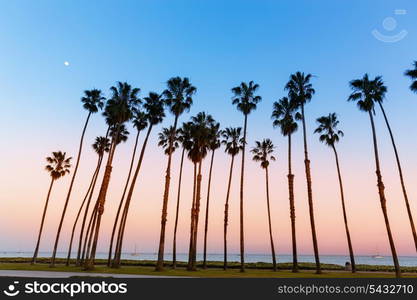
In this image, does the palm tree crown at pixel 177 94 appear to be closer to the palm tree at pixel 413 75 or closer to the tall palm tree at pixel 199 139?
the tall palm tree at pixel 199 139

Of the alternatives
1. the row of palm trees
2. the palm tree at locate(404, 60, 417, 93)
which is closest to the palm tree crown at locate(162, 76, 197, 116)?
the row of palm trees

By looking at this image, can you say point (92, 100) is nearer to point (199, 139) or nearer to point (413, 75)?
point (199, 139)

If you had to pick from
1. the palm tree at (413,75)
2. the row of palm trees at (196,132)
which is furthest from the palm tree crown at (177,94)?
the palm tree at (413,75)

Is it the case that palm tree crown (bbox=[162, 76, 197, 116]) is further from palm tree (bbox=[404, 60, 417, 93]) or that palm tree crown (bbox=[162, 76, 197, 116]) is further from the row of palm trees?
palm tree (bbox=[404, 60, 417, 93])

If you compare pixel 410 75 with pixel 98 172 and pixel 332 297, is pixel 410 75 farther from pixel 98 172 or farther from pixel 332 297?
pixel 98 172

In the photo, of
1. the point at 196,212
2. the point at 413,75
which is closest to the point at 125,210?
the point at 196,212

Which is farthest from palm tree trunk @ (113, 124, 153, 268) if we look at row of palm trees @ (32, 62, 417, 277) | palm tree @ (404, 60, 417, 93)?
palm tree @ (404, 60, 417, 93)

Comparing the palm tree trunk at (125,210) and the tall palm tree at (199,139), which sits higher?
the tall palm tree at (199,139)

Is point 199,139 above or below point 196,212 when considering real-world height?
above

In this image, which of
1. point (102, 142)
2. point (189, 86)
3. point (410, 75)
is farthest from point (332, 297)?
point (102, 142)

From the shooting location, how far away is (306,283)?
13000 millimetres

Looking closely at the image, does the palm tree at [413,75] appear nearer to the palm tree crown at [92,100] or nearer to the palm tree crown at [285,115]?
the palm tree crown at [285,115]

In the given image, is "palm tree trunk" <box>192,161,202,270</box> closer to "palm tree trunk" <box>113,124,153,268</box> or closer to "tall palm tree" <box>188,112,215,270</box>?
"tall palm tree" <box>188,112,215,270</box>

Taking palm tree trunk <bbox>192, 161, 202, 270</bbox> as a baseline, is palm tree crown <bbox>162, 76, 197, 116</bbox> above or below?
above
